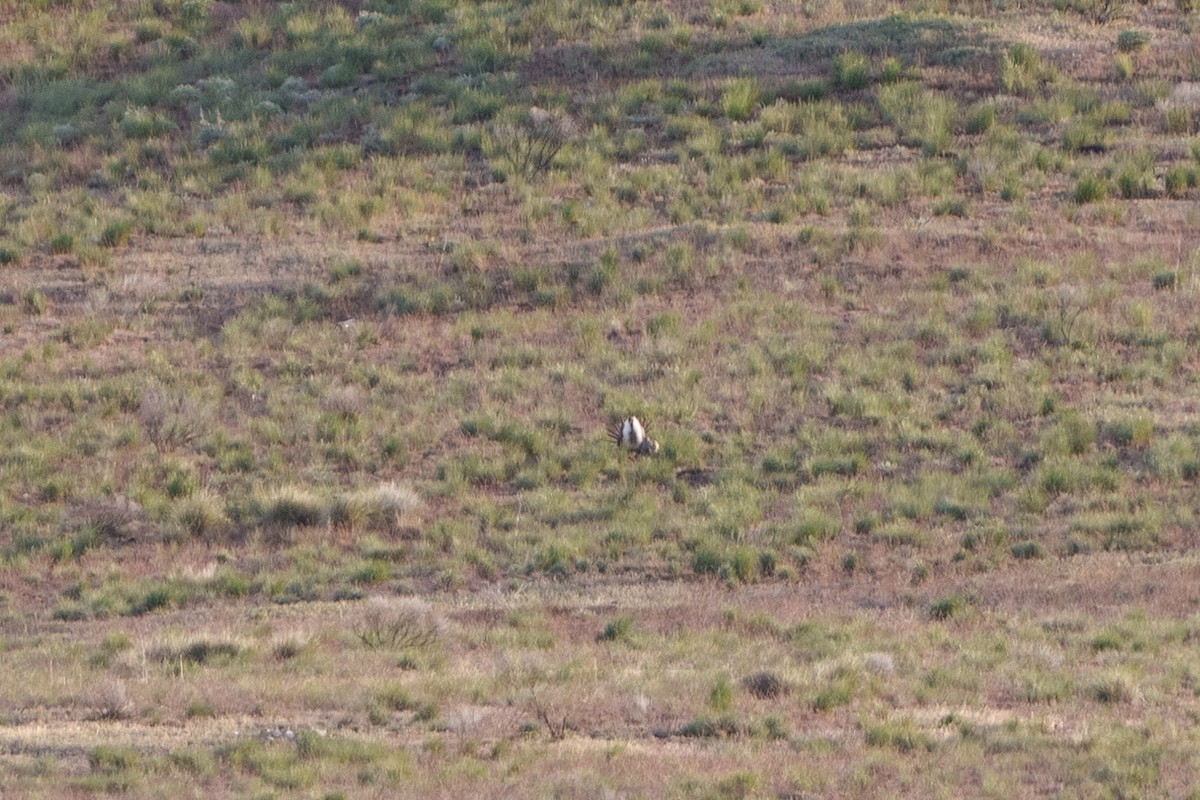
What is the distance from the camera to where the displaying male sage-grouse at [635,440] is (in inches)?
717

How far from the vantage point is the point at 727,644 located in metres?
13.7

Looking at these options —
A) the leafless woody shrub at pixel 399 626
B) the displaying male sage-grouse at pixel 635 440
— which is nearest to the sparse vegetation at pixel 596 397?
the leafless woody shrub at pixel 399 626

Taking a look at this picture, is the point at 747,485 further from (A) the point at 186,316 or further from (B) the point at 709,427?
(A) the point at 186,316

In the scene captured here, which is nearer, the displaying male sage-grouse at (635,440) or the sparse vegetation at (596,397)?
the sparse vegetation at (596,397)

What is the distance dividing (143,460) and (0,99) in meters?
11.3

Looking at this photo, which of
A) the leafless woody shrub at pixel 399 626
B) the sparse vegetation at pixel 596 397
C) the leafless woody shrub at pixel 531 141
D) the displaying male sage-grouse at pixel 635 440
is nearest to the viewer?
the sparse vegetation at pixel 596 397

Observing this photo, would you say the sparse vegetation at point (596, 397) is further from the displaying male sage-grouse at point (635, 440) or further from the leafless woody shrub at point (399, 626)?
the displaying male sage-grouse at point (635, 440)

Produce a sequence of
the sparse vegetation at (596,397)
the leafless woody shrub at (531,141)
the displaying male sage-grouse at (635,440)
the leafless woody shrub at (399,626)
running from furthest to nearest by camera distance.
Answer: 1. the leafless woody shrub at (531,141)
2. the displaying male sage-grouse at (635,440)
3. the leafless woody shrub at (399,626)
4. the sparse vegetation at (596,397)

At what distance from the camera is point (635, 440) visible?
1825 centimetres

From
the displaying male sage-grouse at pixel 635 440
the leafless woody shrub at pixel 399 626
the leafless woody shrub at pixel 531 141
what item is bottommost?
the leafless woody shrub at pixel 399 626

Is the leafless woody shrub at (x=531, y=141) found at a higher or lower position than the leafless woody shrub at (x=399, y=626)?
higher

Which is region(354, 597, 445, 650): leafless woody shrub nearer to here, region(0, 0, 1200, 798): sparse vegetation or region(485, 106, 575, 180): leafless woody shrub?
region(0, 0, 1200, 798): sparse vegetation

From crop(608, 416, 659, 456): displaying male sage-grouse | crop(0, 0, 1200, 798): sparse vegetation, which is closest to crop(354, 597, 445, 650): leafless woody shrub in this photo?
crop(0, 0, 1200, 798): sparse vegetation

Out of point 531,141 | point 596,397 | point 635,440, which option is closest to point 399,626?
point 635,440
